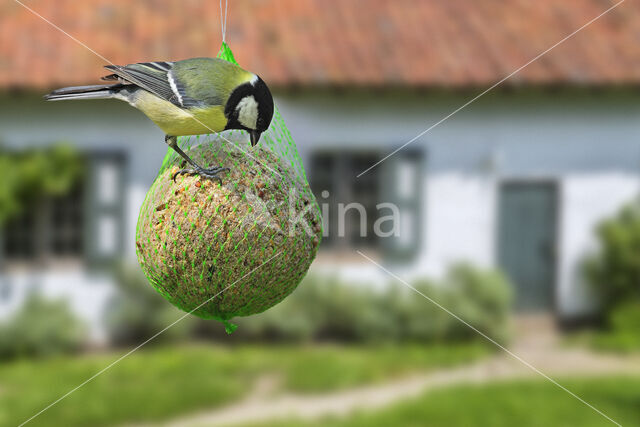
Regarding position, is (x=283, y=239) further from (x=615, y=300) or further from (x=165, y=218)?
(x=615, y=300)

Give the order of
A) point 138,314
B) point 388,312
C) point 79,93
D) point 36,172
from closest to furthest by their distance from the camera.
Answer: point 79,93
point 36,172
point 138,314
point 388,312

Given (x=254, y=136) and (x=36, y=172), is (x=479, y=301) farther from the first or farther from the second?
(x=254, y=136)

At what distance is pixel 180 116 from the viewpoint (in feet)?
9.95

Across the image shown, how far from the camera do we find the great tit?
9.68 ft

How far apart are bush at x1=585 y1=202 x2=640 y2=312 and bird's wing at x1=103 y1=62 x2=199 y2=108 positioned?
28.0 ft

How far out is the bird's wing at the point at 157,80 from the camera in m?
3.02

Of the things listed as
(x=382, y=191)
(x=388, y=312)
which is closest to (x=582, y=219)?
(x=382, y=191)

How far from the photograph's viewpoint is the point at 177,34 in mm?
9633

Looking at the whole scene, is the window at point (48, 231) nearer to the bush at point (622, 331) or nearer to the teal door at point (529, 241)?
the teal door at point (529, 241)

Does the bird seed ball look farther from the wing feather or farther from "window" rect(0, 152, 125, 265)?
"window" rect(0, 152, 125, 265)

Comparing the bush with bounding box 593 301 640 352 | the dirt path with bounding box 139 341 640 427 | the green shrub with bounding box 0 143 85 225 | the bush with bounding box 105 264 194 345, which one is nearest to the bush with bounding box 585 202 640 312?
the bush with bounding box 593 301 640 352

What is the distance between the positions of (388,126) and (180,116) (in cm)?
716

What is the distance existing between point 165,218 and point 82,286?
23.4 feet

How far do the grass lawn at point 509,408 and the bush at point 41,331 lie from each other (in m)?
3.93
